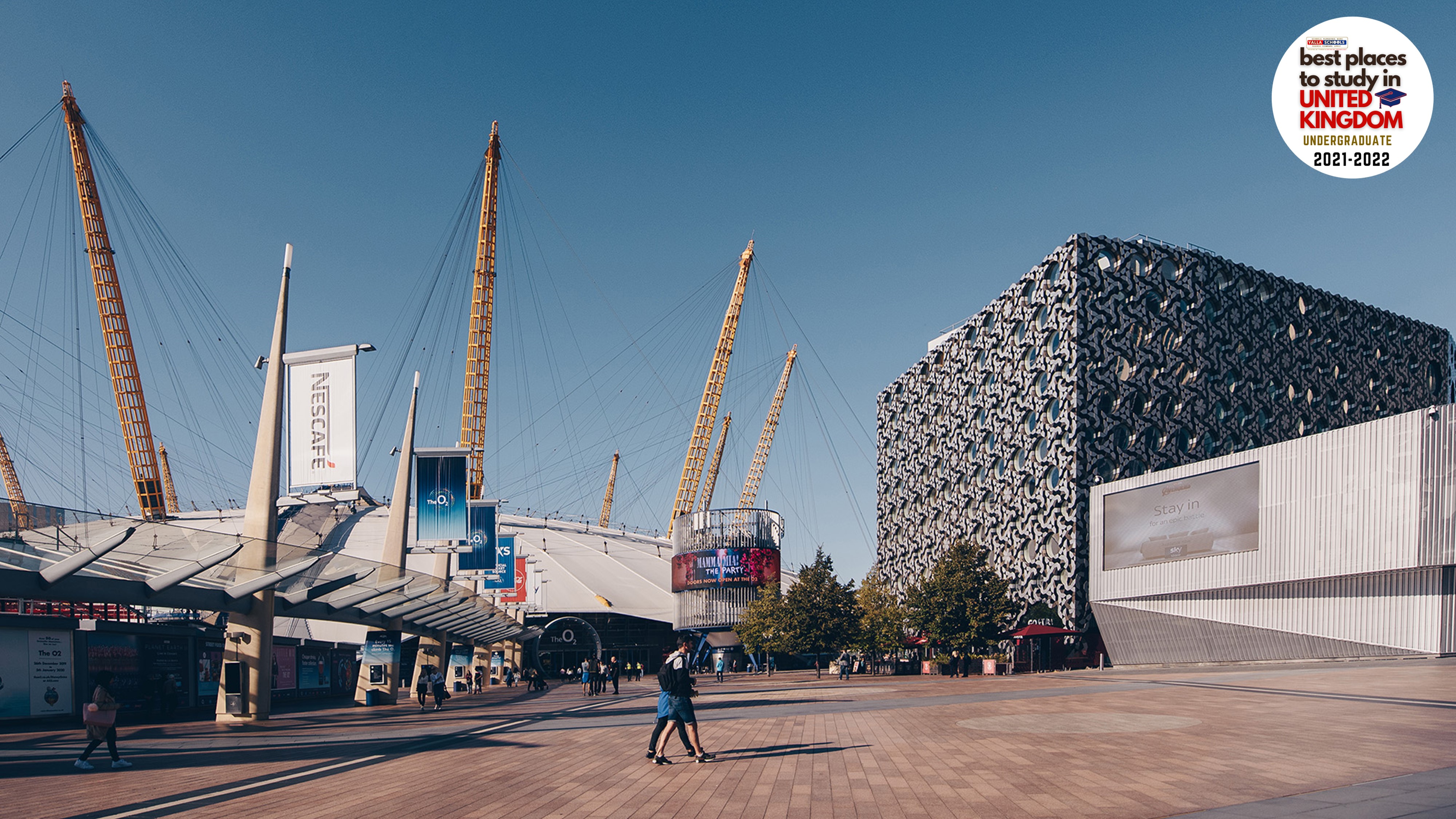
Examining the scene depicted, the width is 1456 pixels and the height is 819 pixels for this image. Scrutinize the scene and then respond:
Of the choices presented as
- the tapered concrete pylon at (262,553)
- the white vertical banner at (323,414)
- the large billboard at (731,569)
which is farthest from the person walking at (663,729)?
the large billboard at (731,569)

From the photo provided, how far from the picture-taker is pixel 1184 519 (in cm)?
5497

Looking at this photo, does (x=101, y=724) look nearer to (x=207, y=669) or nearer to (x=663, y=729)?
(x=663, y=729)

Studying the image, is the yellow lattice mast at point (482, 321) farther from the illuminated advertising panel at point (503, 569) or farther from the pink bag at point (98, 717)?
the pink bag at point (98, 717)

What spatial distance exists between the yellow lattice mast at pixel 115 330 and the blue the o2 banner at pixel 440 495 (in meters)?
45.3

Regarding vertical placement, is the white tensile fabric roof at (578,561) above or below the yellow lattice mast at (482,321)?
below

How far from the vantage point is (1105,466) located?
64.2m

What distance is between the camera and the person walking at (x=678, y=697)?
14.8 metres

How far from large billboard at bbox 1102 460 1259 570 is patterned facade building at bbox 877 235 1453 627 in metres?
3.91

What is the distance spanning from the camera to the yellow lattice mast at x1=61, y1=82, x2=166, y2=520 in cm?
7444

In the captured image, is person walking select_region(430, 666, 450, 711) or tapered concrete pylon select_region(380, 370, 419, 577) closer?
person walking select_region(430, 666, 450, 711)

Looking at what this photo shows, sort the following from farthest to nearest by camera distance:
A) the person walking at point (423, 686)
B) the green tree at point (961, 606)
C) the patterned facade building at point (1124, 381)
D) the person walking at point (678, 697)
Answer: the patterned facade building at point (1124, 381) → the green tree at point (961, 606) → the person walking at point (423, 686) → the person walking at point (678, 697)

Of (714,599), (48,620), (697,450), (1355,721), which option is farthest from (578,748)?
(697,450)

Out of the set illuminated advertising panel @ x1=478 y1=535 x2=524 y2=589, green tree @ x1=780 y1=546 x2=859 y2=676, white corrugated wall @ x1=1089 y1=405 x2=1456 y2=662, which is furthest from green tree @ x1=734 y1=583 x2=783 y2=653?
white corrugated wall @ x1=1089 y1=405 x2=1456 y2=662

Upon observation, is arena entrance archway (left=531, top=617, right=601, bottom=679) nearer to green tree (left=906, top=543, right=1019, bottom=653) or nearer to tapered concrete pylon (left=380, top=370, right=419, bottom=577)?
green tree (left=906, top=543, right=1019, bottom=653)
